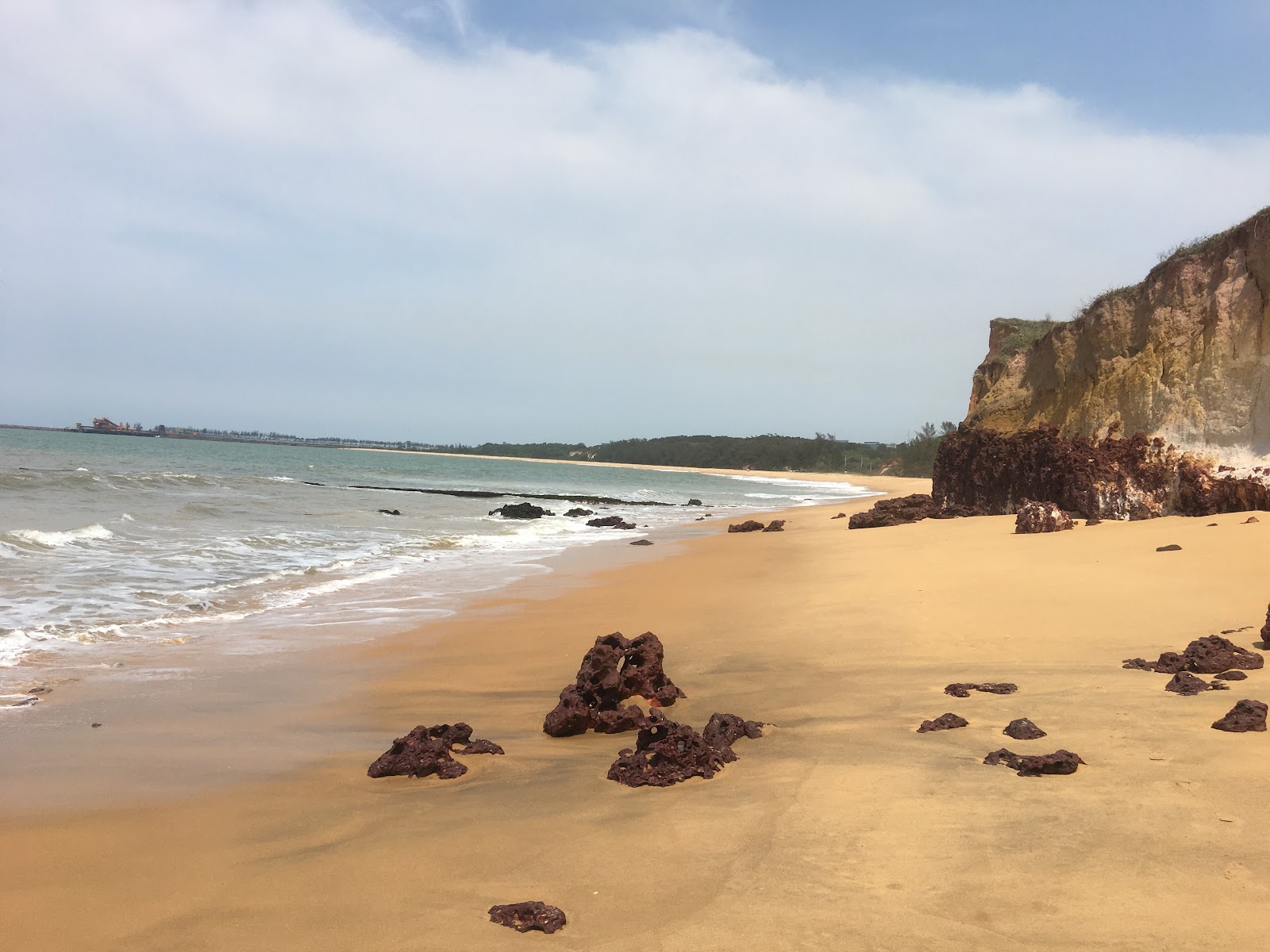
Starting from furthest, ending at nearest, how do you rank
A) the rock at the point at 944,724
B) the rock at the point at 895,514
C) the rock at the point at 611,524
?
the rock at the point at 611,524 < the rock at the point at 895,514 < the rock at the point at 944,724

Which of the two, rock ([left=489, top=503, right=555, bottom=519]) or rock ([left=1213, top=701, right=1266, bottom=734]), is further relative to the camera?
rock ([left=489, top=503, right=555, bottom=519])

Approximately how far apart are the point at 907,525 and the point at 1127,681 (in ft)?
39.1

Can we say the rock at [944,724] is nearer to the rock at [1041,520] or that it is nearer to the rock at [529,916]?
the rock at [529,916]

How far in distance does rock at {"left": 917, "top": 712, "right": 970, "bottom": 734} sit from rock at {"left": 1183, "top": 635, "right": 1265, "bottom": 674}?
5.09 feet

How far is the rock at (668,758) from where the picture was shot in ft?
12.8

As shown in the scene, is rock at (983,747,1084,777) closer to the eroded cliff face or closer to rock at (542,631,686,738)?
rock at (542,631,686,738)

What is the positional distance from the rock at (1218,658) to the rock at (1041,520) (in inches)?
295

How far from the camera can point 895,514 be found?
17.8 meters

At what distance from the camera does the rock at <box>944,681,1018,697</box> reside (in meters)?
4.89

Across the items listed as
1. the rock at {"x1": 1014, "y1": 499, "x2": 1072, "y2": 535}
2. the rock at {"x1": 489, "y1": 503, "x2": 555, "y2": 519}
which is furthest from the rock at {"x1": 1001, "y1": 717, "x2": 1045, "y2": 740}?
the rock at {"x1": 489, "y1": 503, "x2": 555, "y2": 519}

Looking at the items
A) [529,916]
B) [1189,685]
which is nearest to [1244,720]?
[1189,685]

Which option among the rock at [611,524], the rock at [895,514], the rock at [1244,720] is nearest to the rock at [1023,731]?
the rock at [1244,720]

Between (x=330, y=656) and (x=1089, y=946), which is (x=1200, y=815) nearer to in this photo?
(x=1089, y=946)

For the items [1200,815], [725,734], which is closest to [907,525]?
[725,734]
